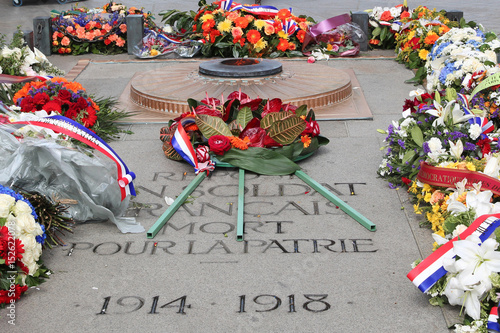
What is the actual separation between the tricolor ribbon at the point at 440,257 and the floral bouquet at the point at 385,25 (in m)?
5.99

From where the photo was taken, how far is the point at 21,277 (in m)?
3.02

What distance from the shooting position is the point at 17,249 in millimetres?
2977

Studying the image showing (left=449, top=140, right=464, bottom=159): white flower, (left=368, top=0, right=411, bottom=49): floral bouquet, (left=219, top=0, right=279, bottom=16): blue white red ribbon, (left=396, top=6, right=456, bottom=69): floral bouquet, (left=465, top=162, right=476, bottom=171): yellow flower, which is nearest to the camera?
(left=465, top=162, right=476, bottom=171): yellow flower

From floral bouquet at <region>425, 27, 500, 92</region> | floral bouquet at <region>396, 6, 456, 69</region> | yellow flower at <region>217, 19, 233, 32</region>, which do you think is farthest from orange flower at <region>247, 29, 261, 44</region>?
floral bouquet at <region>425, 27, 500, 92</region>

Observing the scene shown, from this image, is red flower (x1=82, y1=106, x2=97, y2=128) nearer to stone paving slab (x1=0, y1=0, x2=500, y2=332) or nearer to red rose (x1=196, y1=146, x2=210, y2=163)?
stone paving slab (x1=0, y1=0, x2=500, y2=332)

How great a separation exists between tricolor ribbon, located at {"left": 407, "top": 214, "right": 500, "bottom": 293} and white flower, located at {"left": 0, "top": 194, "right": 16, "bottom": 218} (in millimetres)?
1917

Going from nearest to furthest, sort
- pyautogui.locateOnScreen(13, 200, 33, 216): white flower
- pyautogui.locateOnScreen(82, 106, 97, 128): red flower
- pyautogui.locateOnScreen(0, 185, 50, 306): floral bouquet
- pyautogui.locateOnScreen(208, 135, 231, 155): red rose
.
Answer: pyautogui.locateOnScreen(0, 185, 50, 306): floral bouquet
pyautogui.locateOnScreen(13, 200, 33, 216): white flower
pyautogui.locateOnScreen(208, 135, 231, 155): red rose
pyautogui.locateOnScreen(82, 106, 97, 128): red flower

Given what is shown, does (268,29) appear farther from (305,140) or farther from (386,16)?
(305,140)

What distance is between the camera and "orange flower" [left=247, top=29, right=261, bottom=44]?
26.4 feet

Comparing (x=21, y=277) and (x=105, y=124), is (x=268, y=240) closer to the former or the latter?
(x=21, y=277)

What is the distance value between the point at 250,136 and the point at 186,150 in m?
0.47

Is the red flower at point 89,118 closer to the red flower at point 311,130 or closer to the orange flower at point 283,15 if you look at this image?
the red flower at point 311,130

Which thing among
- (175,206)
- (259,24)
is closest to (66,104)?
(175,206)

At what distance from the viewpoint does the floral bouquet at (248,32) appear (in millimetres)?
8109
